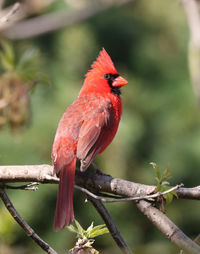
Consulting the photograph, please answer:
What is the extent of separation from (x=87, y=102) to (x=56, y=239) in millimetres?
2022

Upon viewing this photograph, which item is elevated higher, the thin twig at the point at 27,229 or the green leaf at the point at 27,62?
the green leaf at the point at 27,62

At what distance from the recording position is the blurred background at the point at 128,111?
16.9 feet

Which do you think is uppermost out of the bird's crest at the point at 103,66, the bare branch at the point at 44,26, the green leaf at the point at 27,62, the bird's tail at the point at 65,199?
the bare branch at the point at 44,26

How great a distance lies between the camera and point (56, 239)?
16.3 ft

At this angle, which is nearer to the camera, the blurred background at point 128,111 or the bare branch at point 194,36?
the bare branch at point 194,36

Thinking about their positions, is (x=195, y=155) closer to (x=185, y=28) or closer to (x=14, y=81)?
(x=185, y=28)

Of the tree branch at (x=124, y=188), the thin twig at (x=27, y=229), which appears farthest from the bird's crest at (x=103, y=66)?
the thin twig at (x=27, y=229)

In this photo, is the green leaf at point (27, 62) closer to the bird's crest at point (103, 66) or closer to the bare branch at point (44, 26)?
the bare branch at point (44, 26)

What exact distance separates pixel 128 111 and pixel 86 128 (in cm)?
287

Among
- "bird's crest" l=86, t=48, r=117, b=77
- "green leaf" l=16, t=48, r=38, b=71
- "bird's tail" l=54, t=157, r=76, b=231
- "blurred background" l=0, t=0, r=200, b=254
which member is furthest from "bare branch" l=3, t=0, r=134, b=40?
"bird's tail" l=54, t=157, r=76, b=231

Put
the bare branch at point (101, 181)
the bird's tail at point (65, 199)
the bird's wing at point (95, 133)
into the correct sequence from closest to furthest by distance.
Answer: the bare branch at point (101, 181), the bird's tail at point (65, 199), the bird's wing at point (95, 133)

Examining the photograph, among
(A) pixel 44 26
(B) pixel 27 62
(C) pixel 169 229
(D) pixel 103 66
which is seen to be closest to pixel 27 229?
(C) pixel 169 229

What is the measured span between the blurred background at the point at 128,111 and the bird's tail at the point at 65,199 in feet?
5.05

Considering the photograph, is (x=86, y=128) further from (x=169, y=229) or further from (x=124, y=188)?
(x=169, y=229)
